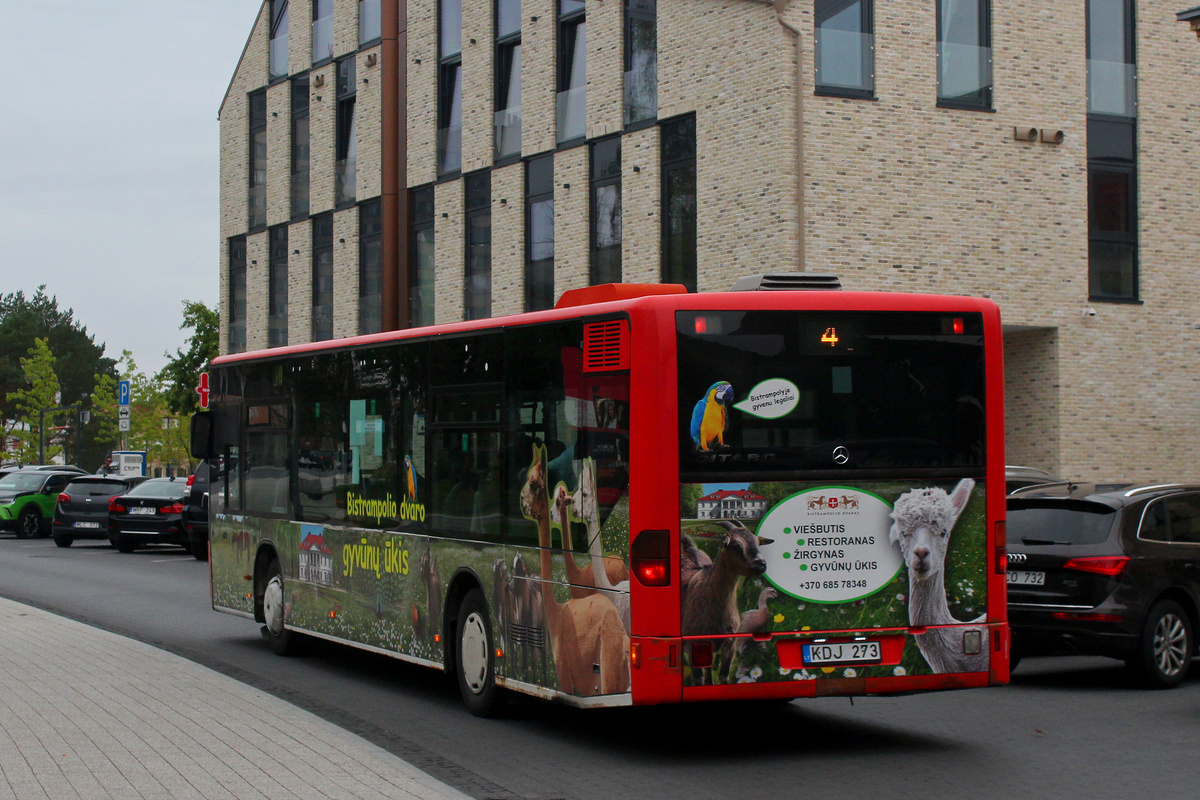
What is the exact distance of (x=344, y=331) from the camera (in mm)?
37812

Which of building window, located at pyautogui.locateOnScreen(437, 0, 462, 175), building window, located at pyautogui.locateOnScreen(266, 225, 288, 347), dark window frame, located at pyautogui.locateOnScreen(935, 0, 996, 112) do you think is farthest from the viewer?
building window, located at pyautogui.locateOnScreen(266, 225, 288, 347)

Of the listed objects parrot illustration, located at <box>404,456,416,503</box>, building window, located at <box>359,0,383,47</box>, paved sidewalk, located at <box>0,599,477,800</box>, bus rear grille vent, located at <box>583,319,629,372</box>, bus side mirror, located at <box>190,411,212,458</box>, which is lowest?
paved sidewalk, located at <box>0,599,477,800</box>

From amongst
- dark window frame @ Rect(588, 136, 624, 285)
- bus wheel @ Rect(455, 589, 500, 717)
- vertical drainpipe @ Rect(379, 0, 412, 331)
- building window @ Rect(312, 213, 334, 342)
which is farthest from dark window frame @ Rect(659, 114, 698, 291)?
bus wheel @ Rect(455, 589, 500, 717)

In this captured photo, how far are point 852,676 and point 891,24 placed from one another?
18606 mm

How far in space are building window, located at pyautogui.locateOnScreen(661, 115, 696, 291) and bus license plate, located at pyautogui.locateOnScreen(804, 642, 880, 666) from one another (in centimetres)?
1783

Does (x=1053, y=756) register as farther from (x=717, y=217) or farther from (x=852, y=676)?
(x=717, y=217)

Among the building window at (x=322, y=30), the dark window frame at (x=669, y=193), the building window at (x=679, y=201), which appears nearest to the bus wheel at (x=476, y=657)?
the dark window frame at (x=669, y=193)

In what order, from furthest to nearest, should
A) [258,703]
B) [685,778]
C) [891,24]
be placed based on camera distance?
[891,24], [258,703], [685,778]

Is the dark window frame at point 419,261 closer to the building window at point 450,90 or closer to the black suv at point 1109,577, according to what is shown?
the building window at point 450,90

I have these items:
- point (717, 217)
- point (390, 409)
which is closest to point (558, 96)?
point (717, 217)

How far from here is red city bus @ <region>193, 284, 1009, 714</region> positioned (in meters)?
7.95

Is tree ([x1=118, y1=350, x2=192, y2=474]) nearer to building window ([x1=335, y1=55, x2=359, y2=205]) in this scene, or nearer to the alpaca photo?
building window ([x1=335, y1=55, x2=359, y2=205])

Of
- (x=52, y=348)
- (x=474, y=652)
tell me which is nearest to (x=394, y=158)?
(x=474, y=652)

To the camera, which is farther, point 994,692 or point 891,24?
point 891,24
